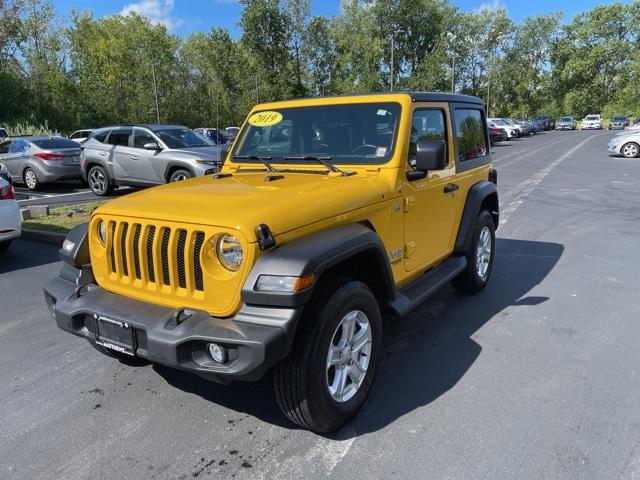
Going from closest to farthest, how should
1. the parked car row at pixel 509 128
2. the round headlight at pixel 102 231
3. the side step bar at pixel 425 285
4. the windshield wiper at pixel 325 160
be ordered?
1. the round headlight at pixel 102 231
2. the side step bar at pixel 425 285
3. the windshield wiper at pixel 325 160
4. the parked car row at pixel 509 128

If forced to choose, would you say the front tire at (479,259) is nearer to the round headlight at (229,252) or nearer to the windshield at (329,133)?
the windshield at (329,133)

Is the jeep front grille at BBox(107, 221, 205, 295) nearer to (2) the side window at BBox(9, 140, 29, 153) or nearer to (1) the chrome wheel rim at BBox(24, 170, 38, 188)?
(1) the chrome wheel rim at BBox(24, 170, 38, 188)

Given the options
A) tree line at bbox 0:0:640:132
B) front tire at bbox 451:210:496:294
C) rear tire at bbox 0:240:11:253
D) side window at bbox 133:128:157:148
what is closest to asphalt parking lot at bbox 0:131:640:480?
front tire at bbox 451:210:496:294

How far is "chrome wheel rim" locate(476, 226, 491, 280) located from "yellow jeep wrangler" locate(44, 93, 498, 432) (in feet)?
3.37

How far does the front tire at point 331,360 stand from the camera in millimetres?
2643

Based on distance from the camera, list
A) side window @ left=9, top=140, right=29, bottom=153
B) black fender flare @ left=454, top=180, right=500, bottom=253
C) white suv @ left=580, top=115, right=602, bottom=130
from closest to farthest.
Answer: black fender flare @ left=454, top=180, right=500, bottom=253
side window @ left=9, top=140, right=29, bottom=153
white suv @ left=580, top=115, right=602, bottom=130

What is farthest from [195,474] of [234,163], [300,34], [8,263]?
[300,34]

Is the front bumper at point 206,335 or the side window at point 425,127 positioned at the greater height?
the side window at point 425,127

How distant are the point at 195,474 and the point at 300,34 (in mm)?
66801

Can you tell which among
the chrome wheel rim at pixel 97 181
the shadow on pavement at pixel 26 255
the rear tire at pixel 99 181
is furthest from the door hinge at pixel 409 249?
the chrome wheel rim at pixel 97 181

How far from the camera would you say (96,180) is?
41.1 ft

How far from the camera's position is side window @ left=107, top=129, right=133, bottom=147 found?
39.7 ft

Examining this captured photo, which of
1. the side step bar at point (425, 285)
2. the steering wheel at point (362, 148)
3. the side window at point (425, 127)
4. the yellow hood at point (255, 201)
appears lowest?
the side step bar at point (425, 285)

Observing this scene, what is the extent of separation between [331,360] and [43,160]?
13.4m
